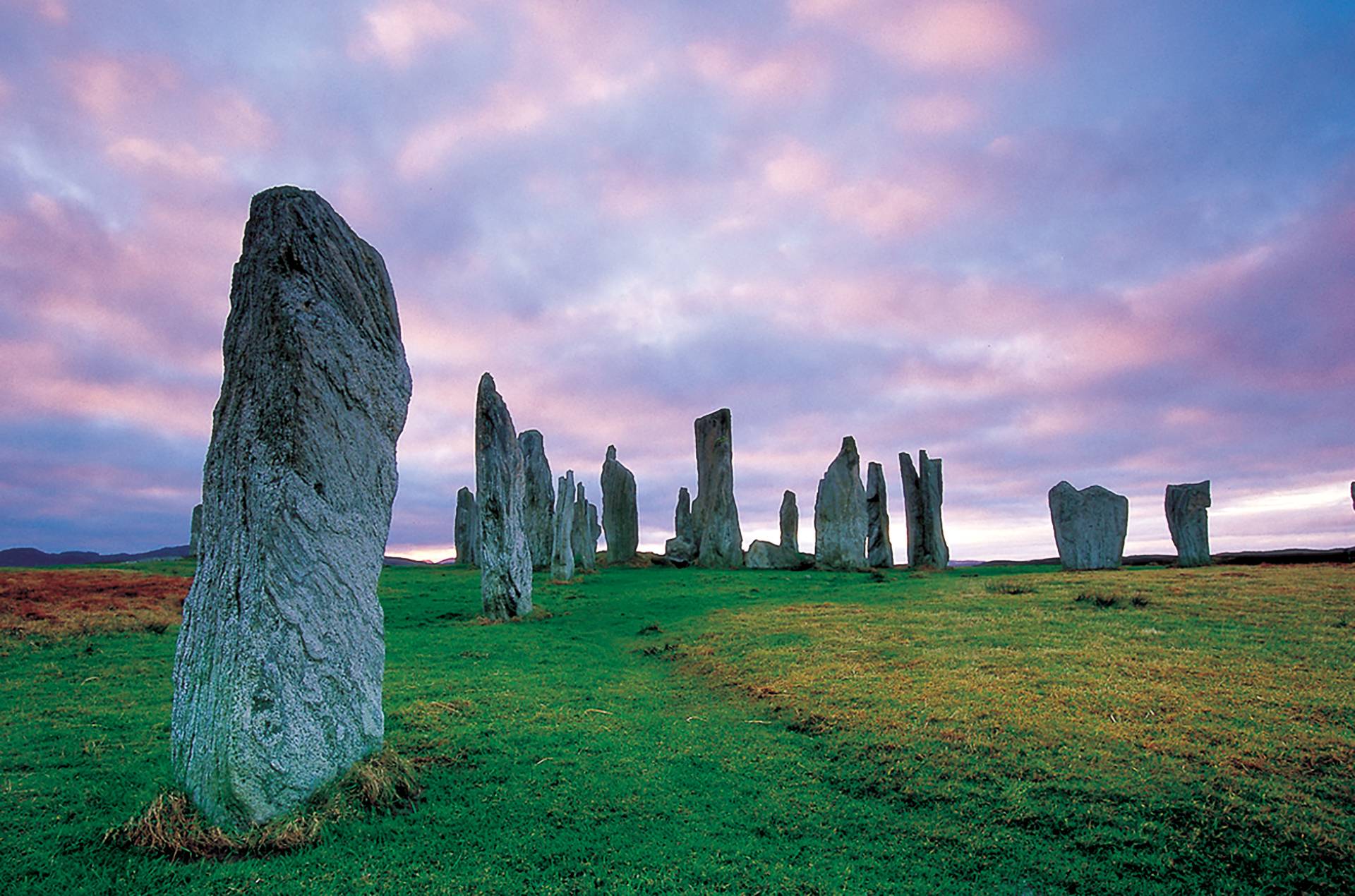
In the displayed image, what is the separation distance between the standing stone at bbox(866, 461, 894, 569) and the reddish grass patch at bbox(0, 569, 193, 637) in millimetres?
23312

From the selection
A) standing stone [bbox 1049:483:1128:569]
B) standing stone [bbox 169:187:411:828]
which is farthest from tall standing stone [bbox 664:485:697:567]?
standing stone [bbox 169:187:411:828]

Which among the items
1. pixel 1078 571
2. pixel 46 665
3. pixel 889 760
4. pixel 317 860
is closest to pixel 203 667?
pixel 317 860

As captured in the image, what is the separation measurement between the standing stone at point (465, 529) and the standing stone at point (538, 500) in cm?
684

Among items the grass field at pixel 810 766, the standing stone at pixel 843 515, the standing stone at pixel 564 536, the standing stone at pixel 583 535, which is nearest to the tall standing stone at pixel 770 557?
the standing stone at pixel 843 515

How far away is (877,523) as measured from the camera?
28797mm

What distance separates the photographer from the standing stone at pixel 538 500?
91.6 ft

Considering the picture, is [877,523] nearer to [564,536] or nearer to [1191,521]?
[1191,521]

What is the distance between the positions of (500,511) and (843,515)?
51.2 feet

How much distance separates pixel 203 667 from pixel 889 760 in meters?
5.10

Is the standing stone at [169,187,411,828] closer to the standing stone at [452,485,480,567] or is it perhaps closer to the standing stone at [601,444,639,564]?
the standing stone at [601,444,639,564]

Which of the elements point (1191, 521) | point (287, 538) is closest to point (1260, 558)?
point (1191, 521)

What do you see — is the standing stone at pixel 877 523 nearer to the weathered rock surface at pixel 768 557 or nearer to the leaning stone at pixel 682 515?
the weathered rock surface at pixel 768 557

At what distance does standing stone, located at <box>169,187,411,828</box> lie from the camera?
4.59 meters

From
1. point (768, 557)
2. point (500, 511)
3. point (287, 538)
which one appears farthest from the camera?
point (768, 557)
